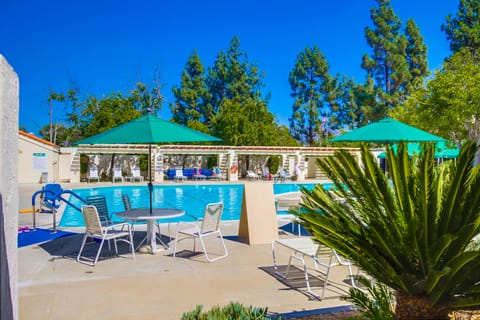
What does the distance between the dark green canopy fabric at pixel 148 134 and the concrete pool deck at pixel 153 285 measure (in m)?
1.91

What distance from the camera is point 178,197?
19.7 meters

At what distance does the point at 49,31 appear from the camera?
155 ft

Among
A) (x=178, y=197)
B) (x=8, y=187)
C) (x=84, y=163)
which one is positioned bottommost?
(x=178, y=197)

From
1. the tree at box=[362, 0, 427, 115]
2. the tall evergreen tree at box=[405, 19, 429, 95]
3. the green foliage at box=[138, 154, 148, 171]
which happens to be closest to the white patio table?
the green foliage at box=[138, 154, 148, 171]

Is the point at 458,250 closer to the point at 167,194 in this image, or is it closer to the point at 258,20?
the point at 167,194

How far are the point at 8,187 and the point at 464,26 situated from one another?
42607mm

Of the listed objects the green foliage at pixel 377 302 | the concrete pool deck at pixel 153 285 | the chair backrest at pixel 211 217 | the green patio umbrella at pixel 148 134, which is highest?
the green patio umbrella at pixel 148 134

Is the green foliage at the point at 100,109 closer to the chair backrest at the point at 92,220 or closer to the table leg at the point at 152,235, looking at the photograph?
the table leg at the point at 152,235

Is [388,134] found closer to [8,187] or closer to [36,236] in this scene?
[36,236]

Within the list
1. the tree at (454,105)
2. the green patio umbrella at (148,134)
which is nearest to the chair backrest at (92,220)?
the green patio umbrella at (148,134)

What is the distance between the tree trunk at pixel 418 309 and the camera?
264 cm

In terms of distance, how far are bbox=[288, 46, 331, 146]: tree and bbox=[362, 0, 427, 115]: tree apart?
4.46 meters

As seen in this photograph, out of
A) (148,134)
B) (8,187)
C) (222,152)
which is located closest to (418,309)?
(8,187)

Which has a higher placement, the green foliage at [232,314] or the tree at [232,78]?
the tree at [232,78]
